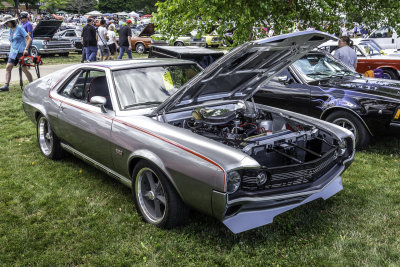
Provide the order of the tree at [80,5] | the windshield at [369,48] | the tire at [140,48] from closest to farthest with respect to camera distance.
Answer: the windshield at [369,48] < the tire at [140,48] < the tree at [80,5]

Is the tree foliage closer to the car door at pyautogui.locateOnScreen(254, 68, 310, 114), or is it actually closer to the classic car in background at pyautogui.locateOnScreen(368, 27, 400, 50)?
the classic car in background at pyautogui.locateOnScreen(368, 27, 400, 50)

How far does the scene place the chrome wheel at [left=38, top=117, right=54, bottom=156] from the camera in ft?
17.0

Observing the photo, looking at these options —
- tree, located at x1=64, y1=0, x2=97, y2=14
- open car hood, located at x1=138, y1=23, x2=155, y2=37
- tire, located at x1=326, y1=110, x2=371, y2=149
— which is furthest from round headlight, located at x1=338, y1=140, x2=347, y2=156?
tree, located at x1=64, y1=0, x2=97, y2=14

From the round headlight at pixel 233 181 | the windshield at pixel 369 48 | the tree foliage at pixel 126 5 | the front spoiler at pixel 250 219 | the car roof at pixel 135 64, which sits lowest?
the tree foliage at pixel 126 5

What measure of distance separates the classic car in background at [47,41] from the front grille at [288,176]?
53.0 ft

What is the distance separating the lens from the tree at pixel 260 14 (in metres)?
6.88

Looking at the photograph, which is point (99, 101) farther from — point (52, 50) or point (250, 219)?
point (52, 50)

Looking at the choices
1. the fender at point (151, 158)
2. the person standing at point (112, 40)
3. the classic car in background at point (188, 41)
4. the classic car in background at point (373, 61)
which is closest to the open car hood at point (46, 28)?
the person standing at point (112, 40)

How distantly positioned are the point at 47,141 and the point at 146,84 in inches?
82.0

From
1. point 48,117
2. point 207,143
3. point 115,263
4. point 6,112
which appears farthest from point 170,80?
point 6,112

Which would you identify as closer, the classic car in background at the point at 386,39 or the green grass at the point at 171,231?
the green grass at the point at 171,231

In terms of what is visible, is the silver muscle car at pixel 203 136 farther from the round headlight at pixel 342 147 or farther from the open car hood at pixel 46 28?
the open car hood at pixel 46 28

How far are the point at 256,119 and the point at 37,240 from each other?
2.42 metres

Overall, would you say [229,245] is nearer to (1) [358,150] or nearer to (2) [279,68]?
(2) [279,68]
